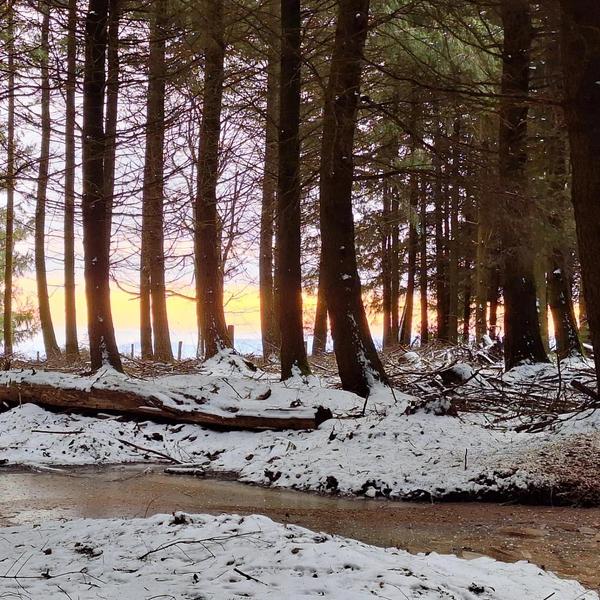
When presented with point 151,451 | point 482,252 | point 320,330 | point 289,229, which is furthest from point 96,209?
point 320,330

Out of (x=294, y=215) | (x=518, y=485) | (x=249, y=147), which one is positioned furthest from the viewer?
(x=249, y=147)

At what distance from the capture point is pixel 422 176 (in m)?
9.85

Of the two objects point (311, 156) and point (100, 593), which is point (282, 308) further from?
point (100, 593)

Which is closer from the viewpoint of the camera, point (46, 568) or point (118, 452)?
point (46, 568)

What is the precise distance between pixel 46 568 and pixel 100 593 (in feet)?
2.21

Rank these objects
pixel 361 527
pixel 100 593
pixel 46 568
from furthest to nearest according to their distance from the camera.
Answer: pixel 361 527 → pixel 46 568 → pixel 100 593

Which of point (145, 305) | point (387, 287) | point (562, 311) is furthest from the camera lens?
point (387, 287)

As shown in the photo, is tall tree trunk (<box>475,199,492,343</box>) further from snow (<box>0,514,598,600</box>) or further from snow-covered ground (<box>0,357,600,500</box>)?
snow (<box>0,514,598,600</box>)

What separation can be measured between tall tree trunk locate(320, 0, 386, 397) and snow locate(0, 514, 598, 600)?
17.1 feet

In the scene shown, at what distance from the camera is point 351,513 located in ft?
20.1

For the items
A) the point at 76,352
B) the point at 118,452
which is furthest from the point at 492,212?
the point at 76,352

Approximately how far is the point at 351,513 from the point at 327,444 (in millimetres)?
1755

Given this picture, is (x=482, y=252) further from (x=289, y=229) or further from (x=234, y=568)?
(x=234, y=568)

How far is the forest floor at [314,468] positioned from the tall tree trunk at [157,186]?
455 cm
